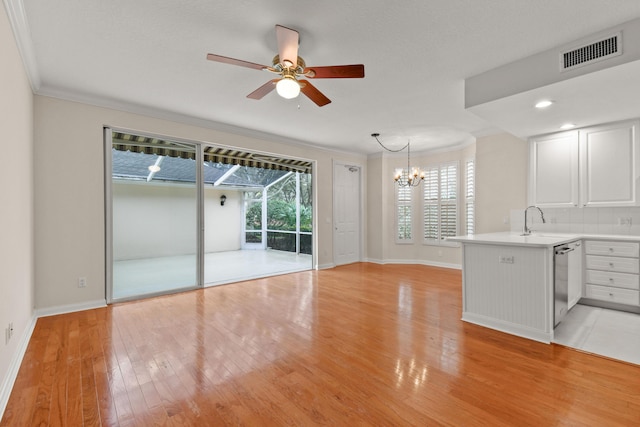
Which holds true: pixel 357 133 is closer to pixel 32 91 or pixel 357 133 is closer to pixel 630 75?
pixel 630 75

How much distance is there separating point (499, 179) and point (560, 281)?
2608 millimetres

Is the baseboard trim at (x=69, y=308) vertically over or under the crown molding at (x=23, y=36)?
under

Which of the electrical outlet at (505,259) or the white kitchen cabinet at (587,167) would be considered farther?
the white kitchen cabinet at (587,167)

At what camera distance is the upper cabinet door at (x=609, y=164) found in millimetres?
3795

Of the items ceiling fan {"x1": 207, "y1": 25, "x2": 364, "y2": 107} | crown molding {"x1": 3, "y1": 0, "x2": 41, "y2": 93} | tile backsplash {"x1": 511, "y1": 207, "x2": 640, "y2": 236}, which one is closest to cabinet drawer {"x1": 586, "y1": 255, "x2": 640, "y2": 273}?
tile backsplash {"x1": 511, "y1": 207, "x2": 640, "y2": 236}

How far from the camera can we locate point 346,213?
718cm

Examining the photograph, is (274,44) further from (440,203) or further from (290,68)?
(440,203)

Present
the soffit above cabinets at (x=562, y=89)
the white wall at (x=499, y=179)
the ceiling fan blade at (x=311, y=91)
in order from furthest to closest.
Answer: the white wall at (x=499, y=179) → the ceiling fan blade at (x=311, y=91) → the soffit above cabinets at (x=562, y=89)

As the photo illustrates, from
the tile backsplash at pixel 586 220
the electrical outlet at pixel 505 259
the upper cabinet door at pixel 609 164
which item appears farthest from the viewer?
the tile backsplash at pixel 586 220

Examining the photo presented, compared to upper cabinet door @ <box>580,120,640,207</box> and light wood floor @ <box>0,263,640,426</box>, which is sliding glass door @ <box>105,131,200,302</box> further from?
upper cabinet door @ <box>580,120,640,207</box>

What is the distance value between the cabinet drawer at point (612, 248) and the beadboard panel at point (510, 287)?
162 centimetres

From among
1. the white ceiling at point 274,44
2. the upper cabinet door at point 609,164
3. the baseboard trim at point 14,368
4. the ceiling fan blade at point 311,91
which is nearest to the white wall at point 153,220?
the white ceiling at point 274,44

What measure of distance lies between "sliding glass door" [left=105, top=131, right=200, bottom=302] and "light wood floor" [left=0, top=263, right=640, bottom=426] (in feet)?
2.34

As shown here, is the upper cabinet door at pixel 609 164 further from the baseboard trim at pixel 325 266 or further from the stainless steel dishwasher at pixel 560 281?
the baseboard trim at pixel 325 266
